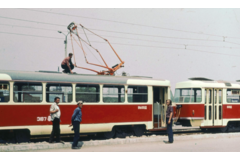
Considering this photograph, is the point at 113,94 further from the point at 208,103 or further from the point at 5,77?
the point at 208,103

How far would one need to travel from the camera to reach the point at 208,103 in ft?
54.1

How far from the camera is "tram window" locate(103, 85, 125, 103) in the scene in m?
13.4

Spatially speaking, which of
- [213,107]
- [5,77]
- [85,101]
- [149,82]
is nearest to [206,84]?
[213,107]

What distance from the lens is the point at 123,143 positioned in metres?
12.2

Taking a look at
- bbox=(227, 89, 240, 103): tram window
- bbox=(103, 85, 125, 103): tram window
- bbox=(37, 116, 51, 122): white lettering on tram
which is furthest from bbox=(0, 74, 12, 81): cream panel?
bbox=(227, 89, 240, 103): tram window

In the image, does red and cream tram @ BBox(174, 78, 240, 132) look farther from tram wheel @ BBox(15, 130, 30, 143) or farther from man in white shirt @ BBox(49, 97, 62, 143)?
tram wheel @ BBox(15, 130, 30, 143)

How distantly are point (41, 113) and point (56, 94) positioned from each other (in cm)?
92

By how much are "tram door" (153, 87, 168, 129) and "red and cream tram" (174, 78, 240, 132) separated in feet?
5.98

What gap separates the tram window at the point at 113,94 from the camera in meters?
13.4

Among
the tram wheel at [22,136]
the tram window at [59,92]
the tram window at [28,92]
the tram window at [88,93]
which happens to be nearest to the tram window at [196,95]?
the tram window at [88,93]

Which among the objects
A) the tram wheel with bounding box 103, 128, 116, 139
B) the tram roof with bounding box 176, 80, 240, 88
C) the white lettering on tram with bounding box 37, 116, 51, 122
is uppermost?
the tram roof with bounding box 176, 80, 240, 88

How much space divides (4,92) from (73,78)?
269cm

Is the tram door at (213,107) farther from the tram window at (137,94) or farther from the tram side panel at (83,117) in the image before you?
the tram window at (137,94)

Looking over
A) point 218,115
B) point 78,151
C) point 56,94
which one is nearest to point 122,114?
point 56,94
